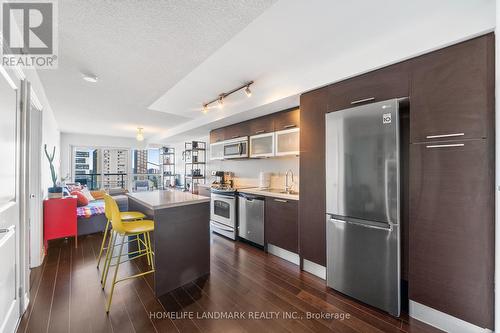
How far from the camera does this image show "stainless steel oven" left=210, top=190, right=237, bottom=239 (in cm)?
370

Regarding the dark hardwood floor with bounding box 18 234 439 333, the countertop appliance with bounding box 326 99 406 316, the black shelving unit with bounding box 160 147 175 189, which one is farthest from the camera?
the black shelving unit with bounding box 160 147 175 189

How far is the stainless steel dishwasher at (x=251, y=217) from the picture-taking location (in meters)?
3.26

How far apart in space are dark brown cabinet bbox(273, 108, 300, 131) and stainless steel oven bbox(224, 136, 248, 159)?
29.6 inches

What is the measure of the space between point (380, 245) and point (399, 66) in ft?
5.07

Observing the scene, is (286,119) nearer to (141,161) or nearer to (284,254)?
(284,254)

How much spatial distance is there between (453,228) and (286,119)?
221cm

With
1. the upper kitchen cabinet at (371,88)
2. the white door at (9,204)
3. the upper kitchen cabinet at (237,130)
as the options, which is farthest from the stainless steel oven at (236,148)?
the white door at (9,204)

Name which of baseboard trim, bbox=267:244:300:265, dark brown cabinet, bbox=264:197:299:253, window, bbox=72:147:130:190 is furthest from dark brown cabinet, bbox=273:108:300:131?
window, bbox=72:147:130:190

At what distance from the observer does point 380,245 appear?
6.12 ft

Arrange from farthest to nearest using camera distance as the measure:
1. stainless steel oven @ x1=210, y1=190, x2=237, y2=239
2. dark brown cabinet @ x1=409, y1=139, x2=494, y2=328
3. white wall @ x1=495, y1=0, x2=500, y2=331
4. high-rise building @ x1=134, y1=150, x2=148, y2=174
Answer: high-rise building @ x1=134, y1=150, x2=148, y2=174, stainless steel oven @ x1=210, y1=190, x2=237, y2=239, dark brown cabinet @ x1=409, y1=139, x2=494, y2=328, white wall @ x1=495, y1=0, x2=500, y2=331

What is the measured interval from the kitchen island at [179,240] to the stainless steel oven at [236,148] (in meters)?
1.66

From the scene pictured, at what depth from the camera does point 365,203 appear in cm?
194

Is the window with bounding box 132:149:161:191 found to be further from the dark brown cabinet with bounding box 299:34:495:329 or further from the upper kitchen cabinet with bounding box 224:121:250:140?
the dark brown cabinet with bounding box 299:34:495:329

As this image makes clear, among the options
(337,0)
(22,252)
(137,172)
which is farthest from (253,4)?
(137,172)
